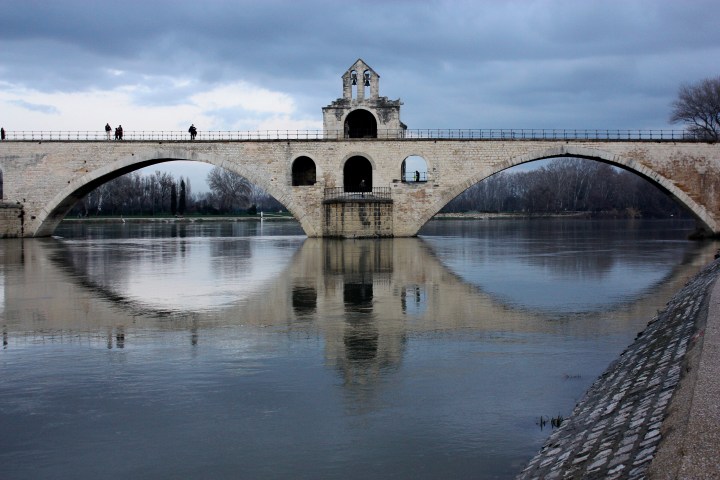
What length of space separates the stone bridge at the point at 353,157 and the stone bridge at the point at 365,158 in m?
0.06

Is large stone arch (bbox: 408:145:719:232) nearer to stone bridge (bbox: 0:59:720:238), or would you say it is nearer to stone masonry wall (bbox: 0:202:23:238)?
stone bridge (bbox: 0:59:720:238)

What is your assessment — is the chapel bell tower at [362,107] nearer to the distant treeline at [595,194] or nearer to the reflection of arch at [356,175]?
the reflection of arch at [356,175]

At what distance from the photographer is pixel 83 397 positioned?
26.8 feet

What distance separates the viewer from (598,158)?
1751 inches

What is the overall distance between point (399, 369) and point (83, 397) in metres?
3.68

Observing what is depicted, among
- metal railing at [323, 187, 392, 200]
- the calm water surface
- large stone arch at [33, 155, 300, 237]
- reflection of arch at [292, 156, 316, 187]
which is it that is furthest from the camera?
reflection of arch at [292, 156, 316, 187]

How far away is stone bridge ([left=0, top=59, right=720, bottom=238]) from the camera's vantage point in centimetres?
4356

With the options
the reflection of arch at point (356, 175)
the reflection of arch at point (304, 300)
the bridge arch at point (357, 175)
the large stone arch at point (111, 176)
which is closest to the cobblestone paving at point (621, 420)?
the reflection of arch at point (304, 300)

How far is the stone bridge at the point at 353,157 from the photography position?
143 feet

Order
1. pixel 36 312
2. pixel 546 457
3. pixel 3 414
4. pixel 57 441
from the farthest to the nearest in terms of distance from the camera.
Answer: pixel 36 312 < pixel 3 414 < pixel 57 441 < pixel 546 457

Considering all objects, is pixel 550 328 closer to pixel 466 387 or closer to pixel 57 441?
pixel 466 387

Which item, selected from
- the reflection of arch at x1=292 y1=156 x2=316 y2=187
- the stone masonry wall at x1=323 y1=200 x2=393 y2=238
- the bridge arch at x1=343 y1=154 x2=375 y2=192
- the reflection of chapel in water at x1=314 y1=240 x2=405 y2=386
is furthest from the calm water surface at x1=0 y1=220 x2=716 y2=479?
the bridge arch at x1=343 y1=154 x2=375 y2=192

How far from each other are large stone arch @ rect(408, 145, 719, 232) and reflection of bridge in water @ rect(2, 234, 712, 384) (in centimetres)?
2270

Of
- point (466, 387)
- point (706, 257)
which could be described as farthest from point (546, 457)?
point (706, 257)
